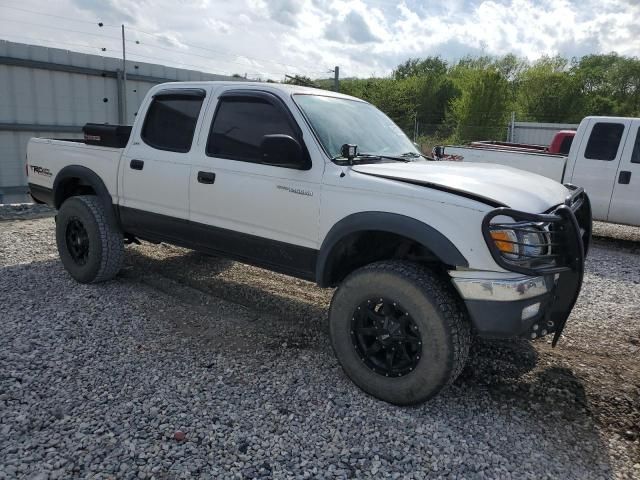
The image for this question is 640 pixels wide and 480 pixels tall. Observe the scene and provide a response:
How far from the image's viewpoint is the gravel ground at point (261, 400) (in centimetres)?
260

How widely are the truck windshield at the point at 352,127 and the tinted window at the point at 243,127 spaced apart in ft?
0.76

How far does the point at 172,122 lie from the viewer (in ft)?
14.5

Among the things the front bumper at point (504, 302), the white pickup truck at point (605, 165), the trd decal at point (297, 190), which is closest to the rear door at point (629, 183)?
the white pickup truck at point (605, 165)

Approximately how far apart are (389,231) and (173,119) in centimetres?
244

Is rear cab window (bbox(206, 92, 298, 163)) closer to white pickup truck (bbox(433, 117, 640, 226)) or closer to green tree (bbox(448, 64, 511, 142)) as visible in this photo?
white pickup truck (bbox(433, 117, 640, 226))

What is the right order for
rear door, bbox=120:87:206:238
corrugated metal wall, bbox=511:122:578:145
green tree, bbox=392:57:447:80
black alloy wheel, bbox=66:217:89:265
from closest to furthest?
rear door, bbox=120:87:206:238, black alloy wheel, bbox=66:217:89:265, corrugated metal wall, bbox=511:122:578:145, green tree, bbox=392:57:447:80

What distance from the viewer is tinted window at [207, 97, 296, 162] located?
375 cm

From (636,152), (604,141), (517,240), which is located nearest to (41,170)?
(517,240)

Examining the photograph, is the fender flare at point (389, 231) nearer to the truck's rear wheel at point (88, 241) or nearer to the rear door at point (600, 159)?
the truck's rear wheel at point (88, 241)

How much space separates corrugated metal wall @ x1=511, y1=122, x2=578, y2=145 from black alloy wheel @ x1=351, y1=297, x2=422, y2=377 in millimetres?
18092

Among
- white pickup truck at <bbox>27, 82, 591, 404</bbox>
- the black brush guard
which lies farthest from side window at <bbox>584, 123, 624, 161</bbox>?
the black brush guard

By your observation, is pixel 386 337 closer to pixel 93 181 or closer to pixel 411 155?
pixel 411 155

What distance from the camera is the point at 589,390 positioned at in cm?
338

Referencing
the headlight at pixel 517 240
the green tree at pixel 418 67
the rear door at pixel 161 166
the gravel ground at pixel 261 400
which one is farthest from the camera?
the green tree at pixel 418 67
